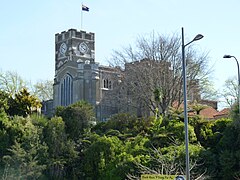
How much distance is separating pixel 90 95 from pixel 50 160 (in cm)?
3974

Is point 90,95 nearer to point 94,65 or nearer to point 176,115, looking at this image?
point 94,65

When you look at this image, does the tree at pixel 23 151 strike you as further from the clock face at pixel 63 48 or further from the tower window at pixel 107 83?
the clock face at pixel 63 48

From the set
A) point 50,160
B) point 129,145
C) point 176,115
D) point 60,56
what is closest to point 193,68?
point 176,115

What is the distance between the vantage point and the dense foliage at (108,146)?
33.5 metres

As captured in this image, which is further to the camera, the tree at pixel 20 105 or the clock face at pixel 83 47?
the clock face at pixel 83 47

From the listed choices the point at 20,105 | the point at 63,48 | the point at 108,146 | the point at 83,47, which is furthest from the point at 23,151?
the point at 63,48

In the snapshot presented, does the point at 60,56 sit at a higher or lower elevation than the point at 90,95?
higher

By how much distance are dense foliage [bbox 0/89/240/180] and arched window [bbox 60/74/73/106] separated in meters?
35.8

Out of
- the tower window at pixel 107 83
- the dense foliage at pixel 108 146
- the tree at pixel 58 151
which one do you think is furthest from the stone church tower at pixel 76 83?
the tree at pixel 58 151

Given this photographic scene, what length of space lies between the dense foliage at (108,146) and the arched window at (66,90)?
35841mm

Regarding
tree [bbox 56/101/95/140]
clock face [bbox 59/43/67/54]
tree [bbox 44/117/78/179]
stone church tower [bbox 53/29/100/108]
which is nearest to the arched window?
stone church tower [bbox 53/29/100/108]

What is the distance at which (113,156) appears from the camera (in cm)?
3803

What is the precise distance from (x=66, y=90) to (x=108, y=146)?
143ft

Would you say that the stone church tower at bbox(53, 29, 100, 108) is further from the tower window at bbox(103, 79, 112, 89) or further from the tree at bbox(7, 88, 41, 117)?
the tree at bbox(7, 88, 41, 117)
